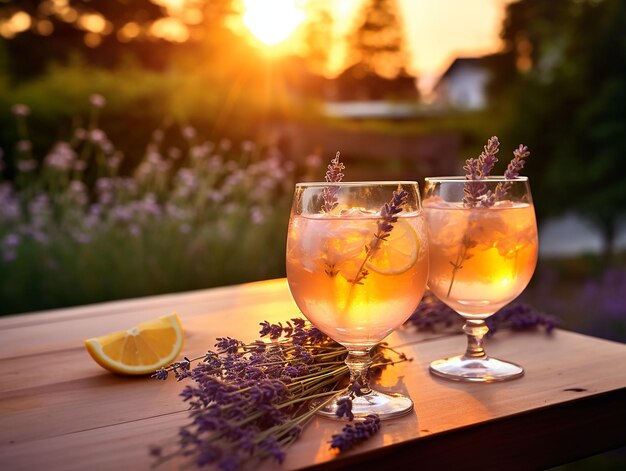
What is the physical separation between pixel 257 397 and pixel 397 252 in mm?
358

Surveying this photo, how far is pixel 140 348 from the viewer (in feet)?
5.33

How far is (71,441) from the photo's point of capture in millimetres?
1184

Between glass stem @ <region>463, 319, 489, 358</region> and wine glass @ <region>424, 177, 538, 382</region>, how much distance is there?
0.03 metres

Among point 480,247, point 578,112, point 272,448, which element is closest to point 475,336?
point 480,247

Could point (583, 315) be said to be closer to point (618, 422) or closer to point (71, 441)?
point (618, 422)

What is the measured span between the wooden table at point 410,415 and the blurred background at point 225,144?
3512 mm

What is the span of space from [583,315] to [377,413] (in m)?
4.73

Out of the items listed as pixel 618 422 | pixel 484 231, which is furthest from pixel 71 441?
pixel 618 422

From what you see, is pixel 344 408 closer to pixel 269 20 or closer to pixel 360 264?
pixel 360 264

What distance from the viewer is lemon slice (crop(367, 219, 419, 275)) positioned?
123 centimetres

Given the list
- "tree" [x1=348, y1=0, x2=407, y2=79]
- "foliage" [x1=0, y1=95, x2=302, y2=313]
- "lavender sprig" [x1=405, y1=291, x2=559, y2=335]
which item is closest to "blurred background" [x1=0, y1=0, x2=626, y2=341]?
"foliage" [x1=0, y1=95, x2=302, y2=313]

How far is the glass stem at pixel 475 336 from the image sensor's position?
5.23 feet

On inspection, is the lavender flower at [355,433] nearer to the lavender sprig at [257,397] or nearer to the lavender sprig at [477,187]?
the lavender sprig at [257,397]

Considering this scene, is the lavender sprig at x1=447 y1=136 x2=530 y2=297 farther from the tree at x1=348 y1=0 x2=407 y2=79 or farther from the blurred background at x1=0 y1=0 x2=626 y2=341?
the tree at x1=348 y1=0 x2=407 y2=79
